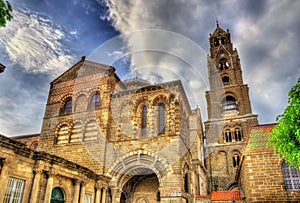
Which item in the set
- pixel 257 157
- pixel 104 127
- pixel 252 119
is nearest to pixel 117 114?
pixel 104 127

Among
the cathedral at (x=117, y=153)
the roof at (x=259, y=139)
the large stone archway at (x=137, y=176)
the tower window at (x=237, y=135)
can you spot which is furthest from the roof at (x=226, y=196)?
the tower window at (x=237, y=135)

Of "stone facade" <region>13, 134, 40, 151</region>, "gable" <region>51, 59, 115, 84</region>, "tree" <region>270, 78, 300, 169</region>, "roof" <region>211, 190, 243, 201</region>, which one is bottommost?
"roof" <region>211, 190, 243, 201</region>

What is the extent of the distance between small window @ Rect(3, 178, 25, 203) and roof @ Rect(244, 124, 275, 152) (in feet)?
38.9

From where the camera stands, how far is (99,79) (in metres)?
20.2

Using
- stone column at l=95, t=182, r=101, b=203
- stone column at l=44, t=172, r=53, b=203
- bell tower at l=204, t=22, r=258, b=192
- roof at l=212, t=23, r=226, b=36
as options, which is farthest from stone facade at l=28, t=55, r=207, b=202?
roof at l=212, t=23, r=226, b=36

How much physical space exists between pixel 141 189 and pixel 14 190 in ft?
35.4

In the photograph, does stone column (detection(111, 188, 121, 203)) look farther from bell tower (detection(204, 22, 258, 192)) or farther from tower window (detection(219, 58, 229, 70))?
tower window (detection(219, 58, 229, 70))

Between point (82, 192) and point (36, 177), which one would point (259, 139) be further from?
point (36, 177)

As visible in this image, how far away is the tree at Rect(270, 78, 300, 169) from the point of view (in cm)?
855

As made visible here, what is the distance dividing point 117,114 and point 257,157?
10.7 m

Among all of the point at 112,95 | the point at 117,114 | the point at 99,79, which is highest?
the point at 99,79

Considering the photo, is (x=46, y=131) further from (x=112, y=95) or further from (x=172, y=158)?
(x=172, y=158)

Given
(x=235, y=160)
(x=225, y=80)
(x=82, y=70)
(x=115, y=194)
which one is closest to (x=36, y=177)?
(x=115, y=194)

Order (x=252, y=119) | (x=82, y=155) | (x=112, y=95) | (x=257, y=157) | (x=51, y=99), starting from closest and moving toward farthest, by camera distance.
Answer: (x=257, y=157), (x=82, y=155), (x=112, y=95), (x=51, y=99), (x=252, y=119)
